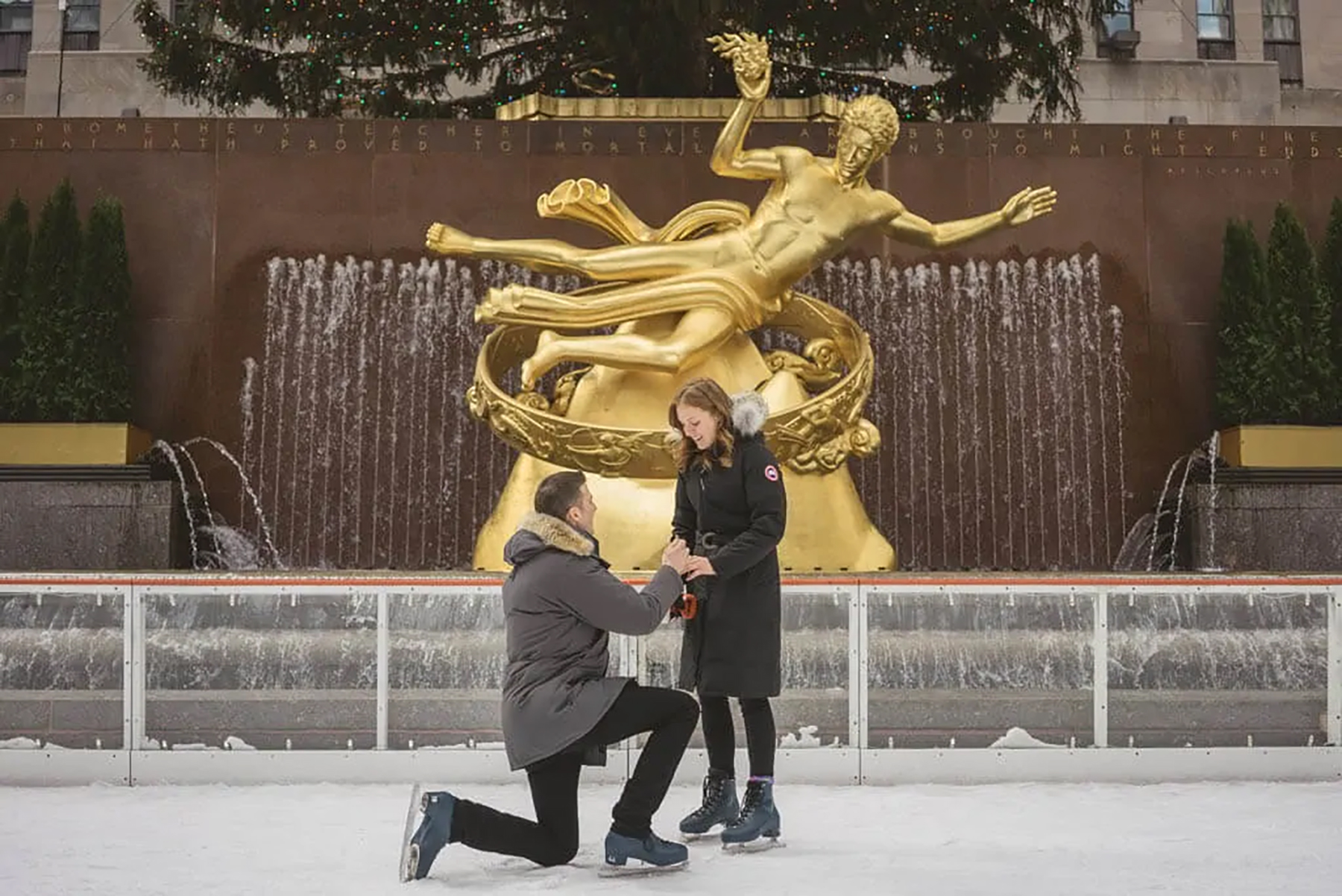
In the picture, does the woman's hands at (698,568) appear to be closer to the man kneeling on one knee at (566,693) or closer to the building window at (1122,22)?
the man kneeling on one knee at (566,693)

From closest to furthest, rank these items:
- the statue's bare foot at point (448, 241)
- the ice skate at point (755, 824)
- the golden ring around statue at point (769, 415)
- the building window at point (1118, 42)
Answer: the ice skate at point (755, 824), the golden ring around statue at point (769, 415), the statue's bare foot at point (448, 241), the building window at point (1118, 42)

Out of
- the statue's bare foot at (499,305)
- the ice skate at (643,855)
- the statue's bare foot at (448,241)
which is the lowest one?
the ice skate at (643,855)

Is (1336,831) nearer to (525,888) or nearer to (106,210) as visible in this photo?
(525,888)

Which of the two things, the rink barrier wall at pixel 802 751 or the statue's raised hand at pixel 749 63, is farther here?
the statue's raised hand at pixel 749 63

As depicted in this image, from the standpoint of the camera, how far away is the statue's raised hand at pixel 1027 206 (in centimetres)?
889

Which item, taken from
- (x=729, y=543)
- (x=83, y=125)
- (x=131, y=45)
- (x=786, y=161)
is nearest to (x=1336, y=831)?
(x=729, y=543)

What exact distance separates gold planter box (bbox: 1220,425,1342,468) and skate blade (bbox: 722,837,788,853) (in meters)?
7.31

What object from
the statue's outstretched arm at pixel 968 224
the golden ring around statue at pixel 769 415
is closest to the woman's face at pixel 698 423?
the golden ring around statue at pixel 769 415

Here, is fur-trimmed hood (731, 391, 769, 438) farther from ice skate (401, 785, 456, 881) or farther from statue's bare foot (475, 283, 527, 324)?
statue's bare foot (475, 283, 527, 324)

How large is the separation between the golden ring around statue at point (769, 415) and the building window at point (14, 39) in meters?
18.1

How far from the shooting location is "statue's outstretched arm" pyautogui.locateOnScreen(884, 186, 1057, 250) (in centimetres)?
891

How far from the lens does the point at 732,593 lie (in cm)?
482

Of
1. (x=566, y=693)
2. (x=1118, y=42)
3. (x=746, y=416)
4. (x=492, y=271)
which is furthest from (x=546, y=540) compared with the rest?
(x=1118, y=42)

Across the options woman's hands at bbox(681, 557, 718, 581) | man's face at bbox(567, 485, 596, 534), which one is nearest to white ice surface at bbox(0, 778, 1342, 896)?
woman's hands at bbox(681, 557, 718, 581)
